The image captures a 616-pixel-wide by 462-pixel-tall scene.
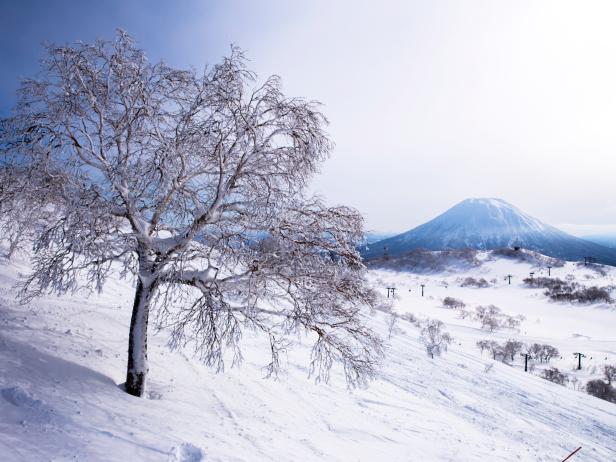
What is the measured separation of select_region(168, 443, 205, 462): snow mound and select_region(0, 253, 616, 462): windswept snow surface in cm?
2

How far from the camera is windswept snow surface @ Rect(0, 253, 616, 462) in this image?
504 centimetres

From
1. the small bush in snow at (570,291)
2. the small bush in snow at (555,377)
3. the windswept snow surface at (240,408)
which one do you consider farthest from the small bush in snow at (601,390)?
the small bush in snow at (570,291)

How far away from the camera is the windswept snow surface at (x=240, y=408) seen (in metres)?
5.04

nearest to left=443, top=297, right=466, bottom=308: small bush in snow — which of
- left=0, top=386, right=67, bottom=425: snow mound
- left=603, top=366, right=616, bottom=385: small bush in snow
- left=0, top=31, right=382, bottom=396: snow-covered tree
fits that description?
left=603, top=366, right=616, bottom=385: small bush in snow

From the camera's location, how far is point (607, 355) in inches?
1555

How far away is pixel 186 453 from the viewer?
5152 millimetres

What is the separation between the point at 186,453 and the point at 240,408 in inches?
107

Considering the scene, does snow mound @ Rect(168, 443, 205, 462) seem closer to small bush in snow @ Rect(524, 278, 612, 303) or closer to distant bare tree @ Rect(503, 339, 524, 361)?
distant bare tree @ Rect(503, 339, 524, 361)

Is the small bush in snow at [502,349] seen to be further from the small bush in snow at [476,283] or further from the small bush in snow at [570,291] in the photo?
the small bush in snow at [476,283]

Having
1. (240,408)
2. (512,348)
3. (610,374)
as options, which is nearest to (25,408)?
(240,408)

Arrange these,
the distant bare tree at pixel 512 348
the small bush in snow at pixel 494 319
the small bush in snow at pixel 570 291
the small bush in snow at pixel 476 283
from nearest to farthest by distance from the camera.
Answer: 1. the distant bare tree at pixel 512 348
2. the small bush in snow at pixel 494 319
3. the small bush in snow at pixel 570 291
4. the small bush in snow at pixel 476 283

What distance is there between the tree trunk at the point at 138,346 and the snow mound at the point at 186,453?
195 centimetres

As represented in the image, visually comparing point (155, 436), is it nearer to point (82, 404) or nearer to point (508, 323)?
point (82, 404)

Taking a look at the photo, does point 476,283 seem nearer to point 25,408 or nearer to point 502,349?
point 502,349
